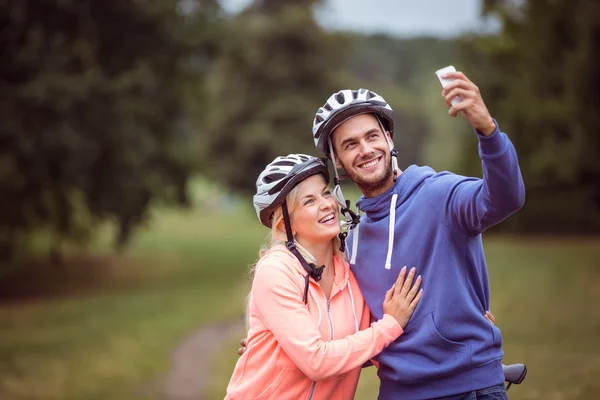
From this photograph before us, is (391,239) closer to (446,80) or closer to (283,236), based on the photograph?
(283,236)

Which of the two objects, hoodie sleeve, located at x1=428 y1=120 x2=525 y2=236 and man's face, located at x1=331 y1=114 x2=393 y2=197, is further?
man's face, located at x1=331 y1=114 x2=393 y2=197

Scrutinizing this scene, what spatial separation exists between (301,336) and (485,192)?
1.08 m

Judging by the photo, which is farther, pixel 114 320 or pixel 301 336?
pixel 114 320

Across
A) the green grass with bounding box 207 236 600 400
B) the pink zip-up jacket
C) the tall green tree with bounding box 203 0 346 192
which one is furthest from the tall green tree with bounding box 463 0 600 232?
the pink zip-up jacket

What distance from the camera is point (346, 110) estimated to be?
3.92m

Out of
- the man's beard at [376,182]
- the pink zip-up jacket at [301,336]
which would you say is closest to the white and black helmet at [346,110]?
the man's beard at [376,182]

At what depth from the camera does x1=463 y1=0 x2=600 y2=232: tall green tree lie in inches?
743

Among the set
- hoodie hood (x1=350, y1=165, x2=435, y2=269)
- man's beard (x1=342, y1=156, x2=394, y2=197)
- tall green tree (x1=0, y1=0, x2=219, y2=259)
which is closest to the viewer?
hoodie hood (x1=350, y1=165, x2=435, y2=269)

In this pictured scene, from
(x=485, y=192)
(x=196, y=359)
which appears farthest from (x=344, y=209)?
(x=196, y=359)

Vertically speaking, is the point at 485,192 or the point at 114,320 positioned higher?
the point at 114,320

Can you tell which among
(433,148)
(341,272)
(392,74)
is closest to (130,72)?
(341,272)

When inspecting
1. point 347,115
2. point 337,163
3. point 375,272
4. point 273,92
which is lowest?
point 375,272

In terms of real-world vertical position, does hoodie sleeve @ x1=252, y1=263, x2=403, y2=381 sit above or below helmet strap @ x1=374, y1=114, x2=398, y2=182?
below

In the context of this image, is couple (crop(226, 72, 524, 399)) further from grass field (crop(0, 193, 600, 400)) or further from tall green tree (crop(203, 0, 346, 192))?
tall green tree (crop(203, 0, 346, 192))
